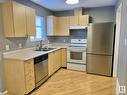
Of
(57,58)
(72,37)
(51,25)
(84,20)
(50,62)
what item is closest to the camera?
(50,62)

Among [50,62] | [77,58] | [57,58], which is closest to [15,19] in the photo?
[50,62]

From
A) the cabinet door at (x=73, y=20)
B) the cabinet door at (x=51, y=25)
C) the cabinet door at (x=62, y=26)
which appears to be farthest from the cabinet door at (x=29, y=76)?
the cabinet door at (x=73, y=20)

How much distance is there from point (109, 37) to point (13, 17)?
2820 millimetres

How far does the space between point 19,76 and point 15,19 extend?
4.26 feet

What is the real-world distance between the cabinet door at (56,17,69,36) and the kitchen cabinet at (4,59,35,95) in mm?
2435

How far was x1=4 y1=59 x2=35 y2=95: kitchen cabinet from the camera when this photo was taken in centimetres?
240

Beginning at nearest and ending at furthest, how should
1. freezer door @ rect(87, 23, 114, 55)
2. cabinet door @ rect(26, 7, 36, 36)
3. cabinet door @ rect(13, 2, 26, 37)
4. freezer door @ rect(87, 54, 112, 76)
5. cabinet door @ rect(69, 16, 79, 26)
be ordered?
cabinet door @ rect(13, 2, 26, 37) < cabinet door @ rect(26, 7, 36, 36) < freezer door @ rect(87, 23, 114, 55) < freezer door @ rect(87, 54, 112, 76) < cabinet door @ rect(69, 16, 79, 26)

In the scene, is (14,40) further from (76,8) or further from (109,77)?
(109,77)

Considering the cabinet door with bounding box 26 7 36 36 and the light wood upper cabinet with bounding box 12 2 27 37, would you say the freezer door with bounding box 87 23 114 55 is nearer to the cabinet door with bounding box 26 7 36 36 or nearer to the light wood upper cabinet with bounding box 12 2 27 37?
the cabinet door with bounding box 26 7 36 36

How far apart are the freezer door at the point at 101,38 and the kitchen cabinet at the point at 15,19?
2137 mm

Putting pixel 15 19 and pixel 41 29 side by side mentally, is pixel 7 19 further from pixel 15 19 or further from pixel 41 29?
pixel 41 29

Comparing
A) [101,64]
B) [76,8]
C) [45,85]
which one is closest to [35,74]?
[45,85]

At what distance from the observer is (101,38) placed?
361 centimetres

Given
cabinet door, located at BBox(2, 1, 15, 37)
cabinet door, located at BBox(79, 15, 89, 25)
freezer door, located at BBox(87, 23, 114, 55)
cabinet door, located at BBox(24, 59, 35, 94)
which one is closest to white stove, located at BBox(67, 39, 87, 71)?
freezer door, located at BBox(87, 23, 114, 55)
